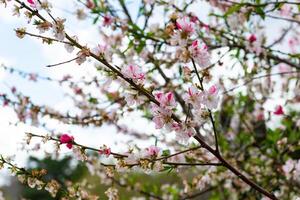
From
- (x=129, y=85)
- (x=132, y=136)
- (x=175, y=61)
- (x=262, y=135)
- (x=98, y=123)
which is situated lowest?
(x=129, y=85)

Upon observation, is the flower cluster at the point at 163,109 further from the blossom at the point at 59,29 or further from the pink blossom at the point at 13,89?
the pink blossom at the point at 13,89

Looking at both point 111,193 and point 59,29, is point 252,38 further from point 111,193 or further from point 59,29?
point 59,29

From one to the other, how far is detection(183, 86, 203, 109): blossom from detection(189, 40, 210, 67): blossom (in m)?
0.13

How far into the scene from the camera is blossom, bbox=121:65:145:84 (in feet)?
6.45

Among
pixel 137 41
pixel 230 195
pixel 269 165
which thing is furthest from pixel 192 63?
pixel 230 195

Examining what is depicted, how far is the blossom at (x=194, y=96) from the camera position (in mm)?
1998

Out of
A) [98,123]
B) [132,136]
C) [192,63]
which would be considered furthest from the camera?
[132,136]

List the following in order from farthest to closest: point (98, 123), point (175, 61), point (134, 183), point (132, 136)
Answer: point (132, 136)
point (134, 183)
point (175, 61)
point (98, 123)

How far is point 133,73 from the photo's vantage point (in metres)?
1.98

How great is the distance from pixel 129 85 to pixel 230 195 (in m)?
5.06

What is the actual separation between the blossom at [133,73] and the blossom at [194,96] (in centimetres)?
20

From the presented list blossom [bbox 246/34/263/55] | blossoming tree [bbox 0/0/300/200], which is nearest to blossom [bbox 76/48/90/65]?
blossoming tree [bbox 0/0/300/200]

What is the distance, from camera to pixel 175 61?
4.77 m

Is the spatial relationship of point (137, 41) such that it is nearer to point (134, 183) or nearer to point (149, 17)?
point (149, 17)
